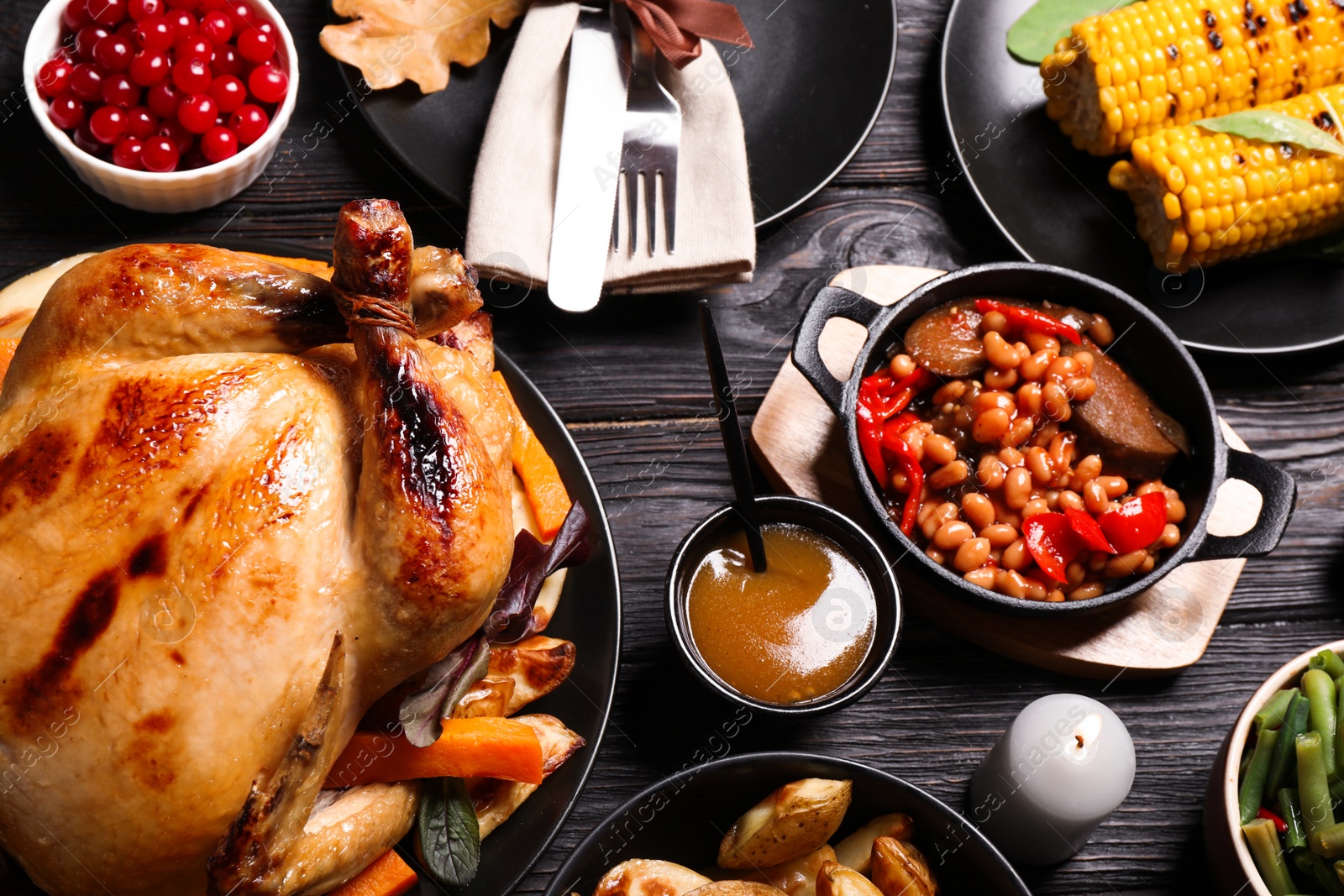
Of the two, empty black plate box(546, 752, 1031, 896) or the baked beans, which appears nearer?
empty black plate box(546, 752, 1031, 896)

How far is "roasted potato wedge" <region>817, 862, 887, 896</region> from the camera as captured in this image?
1637 mm

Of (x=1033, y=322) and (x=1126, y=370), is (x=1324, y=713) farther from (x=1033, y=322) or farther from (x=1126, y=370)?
(x=1033, y=322)

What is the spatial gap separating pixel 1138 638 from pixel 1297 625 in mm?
448

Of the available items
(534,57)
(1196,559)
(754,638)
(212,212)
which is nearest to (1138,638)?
(1196,559)

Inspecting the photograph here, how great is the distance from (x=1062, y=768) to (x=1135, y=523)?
1.61ft

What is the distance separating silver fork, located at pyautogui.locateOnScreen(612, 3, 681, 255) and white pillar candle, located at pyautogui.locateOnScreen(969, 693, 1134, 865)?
1.24 metres

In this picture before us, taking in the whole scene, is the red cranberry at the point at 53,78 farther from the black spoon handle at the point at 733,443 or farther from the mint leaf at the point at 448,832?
the mint leaf at the point at 448,832

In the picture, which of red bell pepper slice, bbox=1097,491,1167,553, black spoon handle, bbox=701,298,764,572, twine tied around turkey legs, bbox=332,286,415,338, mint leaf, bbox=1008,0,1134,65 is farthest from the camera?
mint leaf, bbox=1008,0,1134,65

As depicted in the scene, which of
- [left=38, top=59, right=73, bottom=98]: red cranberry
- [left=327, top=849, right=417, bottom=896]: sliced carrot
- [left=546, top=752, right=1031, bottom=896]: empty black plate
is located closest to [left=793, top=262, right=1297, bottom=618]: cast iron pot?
[left=546, top=752, right=1031, bottom=896]: empty black plate

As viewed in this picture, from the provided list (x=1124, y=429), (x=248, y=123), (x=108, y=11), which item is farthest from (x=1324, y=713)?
(x=108, y=11)

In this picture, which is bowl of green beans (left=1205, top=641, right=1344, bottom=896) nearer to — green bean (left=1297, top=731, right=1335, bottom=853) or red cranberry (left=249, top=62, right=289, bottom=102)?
green bean (left=1297, top=731, right=1335, bottom=853)

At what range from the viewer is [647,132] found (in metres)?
2.29

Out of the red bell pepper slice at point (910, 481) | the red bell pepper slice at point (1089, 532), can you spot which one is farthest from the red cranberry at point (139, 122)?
the red bell pepper slice at point (1089, 532)

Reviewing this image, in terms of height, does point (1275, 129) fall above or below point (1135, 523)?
above
